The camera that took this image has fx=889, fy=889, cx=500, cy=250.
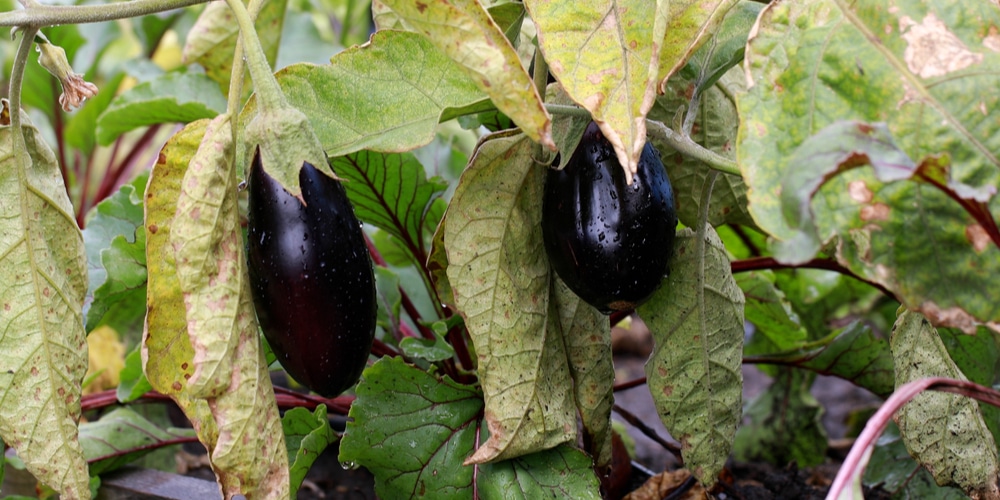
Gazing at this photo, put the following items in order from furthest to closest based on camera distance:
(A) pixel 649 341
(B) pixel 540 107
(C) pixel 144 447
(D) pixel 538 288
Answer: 1. (A) pixel 649 341
2. (C) pixel 144 447
3. (D) pixel 538 288
4. (B) pixel 540 107

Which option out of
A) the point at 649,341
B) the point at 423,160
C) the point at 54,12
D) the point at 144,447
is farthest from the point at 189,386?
the point at 649,341

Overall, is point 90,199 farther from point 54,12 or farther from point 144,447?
point 54,12

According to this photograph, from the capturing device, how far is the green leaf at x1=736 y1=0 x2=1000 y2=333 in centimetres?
58

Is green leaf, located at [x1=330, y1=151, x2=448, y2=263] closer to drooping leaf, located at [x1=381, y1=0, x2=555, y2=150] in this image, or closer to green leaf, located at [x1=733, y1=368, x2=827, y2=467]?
drooping leaf, located at [x1=381, y1=0, x2=555, y2=150]

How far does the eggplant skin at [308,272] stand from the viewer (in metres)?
0.68

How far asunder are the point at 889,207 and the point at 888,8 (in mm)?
144

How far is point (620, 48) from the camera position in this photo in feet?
2.15

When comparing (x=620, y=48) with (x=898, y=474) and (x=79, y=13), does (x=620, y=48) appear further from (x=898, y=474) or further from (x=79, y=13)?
(x=898, y=474)

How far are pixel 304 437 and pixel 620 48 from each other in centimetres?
51

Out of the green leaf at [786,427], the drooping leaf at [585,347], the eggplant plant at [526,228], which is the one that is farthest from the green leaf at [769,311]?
the drooping leaf at [585,347]

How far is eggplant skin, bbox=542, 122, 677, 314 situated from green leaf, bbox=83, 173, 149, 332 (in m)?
0.45

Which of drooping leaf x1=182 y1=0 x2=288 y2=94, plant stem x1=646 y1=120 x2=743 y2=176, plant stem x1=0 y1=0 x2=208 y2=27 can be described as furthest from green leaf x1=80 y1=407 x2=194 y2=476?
plant stem x1=646 y1=120 x2=743 y2=176

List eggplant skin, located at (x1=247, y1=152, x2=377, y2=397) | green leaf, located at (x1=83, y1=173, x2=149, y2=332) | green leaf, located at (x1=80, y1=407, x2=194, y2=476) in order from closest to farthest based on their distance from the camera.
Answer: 1. eggplant skin, located at (x1=247, y1=152, x2=377, y2=397)
2. green leaf, located at (x1=83, y1=173, x2=149, y2=332)
3. green leaf, located at (x1=80, y1=407, x2=194, y2=476)

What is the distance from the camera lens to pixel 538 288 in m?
0.81
